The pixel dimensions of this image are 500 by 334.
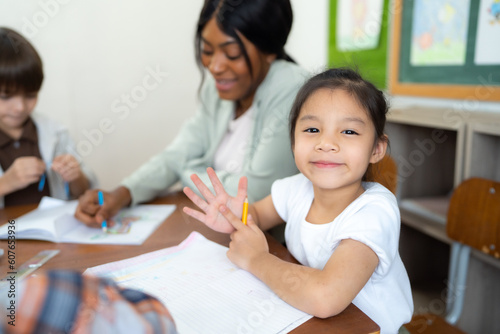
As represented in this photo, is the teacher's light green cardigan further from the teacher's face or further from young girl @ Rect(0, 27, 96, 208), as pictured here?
young girl @ Rect(0, 27, 96, 208)

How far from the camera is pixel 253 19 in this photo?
1.17 metres

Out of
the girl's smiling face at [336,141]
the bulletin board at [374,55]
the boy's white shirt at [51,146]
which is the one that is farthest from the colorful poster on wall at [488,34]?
the boy's white shirt at [51,146]

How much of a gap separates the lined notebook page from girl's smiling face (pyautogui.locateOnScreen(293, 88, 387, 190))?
24 centimetres

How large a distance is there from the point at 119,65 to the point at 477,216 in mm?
2275

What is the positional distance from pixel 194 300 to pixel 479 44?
153 centimetres

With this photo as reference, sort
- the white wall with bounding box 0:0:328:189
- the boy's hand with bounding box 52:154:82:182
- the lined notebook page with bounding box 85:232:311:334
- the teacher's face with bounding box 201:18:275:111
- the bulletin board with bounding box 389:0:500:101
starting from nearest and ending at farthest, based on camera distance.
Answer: the lined notebook page with bounding box 85:232:311:334 < the teacher's face with bounding box 201:18:275:111 < the boy's hand with bounding box 52:154:82:182 < the bulletin board with bounding box 389:0:500:101 < the white wall with bounding box 0:0:328:189

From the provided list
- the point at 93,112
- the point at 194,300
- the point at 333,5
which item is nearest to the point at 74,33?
the point at 93,112

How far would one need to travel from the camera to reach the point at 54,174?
1503 mm

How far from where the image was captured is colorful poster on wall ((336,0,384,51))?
2164 millimetres

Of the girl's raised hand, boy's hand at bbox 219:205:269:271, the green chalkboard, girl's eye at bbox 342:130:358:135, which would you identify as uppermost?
the green chalkboard

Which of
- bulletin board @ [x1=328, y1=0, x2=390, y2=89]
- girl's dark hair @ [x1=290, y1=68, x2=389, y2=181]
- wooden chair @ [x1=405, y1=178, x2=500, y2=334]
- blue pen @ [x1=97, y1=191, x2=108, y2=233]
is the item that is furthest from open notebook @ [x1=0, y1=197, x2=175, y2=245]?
bulletin board @ [x1=328, y1=0, x2=390, y2=89]

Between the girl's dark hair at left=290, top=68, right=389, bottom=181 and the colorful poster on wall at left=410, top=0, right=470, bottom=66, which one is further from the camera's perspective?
the colorful poster on wall at left=410, top=0, right=470, bottom=66

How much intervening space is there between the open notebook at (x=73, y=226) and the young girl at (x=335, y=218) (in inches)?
10.2

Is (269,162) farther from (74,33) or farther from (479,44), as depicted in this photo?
(74,33)
